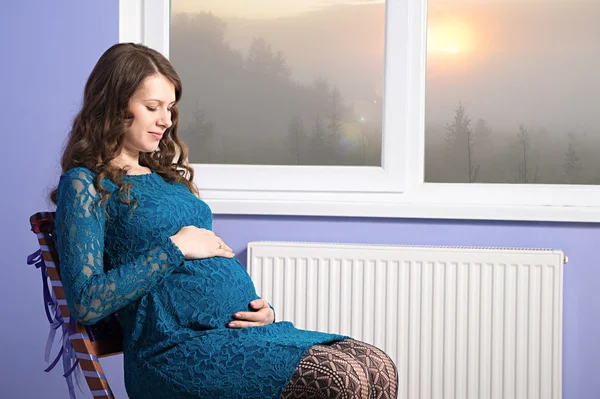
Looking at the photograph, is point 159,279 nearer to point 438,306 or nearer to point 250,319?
point 250,319

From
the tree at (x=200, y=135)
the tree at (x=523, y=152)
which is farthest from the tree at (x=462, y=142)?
the tree at (x=200, y=135)

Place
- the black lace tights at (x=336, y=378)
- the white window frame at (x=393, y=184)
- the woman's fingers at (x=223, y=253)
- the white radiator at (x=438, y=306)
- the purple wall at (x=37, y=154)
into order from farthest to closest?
the purple wall at (x=37, y=154), the white window frame at (x=393, y=184), the white radiator at (x=438, y=306), the woman's fingers at (x=223, y=253), the black lace tights at (x=336, y=378)

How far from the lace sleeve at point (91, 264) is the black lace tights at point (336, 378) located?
342 mm

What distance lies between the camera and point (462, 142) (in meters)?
2.60

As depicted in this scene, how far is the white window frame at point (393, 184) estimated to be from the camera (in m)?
2.48

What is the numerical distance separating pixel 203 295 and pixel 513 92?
4.95ft

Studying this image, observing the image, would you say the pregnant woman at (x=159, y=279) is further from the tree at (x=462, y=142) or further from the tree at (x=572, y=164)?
the tree at (x=572, y=164)

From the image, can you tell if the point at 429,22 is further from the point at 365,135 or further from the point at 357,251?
the point at 357,251

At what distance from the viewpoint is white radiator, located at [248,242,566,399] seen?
2344 mm

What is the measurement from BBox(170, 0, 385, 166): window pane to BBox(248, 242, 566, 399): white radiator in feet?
1.35

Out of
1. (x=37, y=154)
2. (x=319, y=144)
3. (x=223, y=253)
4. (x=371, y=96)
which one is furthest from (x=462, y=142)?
(x=37, y=154)

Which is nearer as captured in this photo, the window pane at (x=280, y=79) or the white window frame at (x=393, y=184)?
the white window frame at (x=393, y=184)

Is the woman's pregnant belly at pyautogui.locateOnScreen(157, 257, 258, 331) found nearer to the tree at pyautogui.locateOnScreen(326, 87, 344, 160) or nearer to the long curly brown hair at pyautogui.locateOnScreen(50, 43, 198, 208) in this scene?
the long curly brown hair at pyautogui.locateOnScreen(50, 43, 198, 208)

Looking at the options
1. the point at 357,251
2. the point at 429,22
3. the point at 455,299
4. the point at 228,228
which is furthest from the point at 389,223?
the point at 429,22
